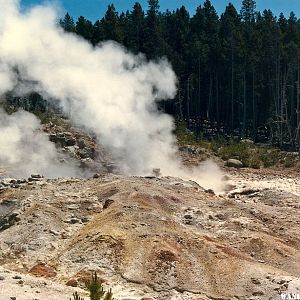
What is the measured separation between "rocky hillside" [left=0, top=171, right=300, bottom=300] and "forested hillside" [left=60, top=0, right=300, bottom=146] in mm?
28467

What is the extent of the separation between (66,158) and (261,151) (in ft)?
51.0

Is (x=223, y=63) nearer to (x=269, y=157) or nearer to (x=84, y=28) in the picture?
(x=84, y=28)

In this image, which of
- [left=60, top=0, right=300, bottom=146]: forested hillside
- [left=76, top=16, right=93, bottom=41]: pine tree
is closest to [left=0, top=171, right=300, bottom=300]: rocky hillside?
[left=60, top=0, right=300, bottom=146]: forested hillside

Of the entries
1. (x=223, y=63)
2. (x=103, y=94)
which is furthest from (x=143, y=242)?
(x=223, y=63)

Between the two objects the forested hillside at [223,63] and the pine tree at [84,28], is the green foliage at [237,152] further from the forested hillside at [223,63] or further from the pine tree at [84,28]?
the pine tree at [84,28]

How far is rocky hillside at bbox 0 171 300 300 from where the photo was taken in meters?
13.5

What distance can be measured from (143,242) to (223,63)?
3913 centimetres

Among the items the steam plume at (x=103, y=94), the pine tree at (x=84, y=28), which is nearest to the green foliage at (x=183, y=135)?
the steam plume at (x=103, y=94)

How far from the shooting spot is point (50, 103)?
39.7 m

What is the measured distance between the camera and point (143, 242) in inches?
595

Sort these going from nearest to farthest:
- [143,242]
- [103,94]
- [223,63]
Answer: [143,242]
[103,94]
[223,63]

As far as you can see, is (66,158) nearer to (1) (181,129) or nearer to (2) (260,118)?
(1) (181,129)

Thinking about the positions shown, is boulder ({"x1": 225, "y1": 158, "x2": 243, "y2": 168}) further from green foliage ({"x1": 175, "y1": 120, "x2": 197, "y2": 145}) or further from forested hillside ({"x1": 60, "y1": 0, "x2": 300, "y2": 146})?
forested hillside ({"x1": 60, "y1": 0, "x2": 300, "y2": 146})

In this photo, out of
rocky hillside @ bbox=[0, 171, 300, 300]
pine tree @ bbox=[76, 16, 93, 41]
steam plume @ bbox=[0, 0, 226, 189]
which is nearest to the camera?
rocky hillside @ bbox=[0, 171, 300, 300]
